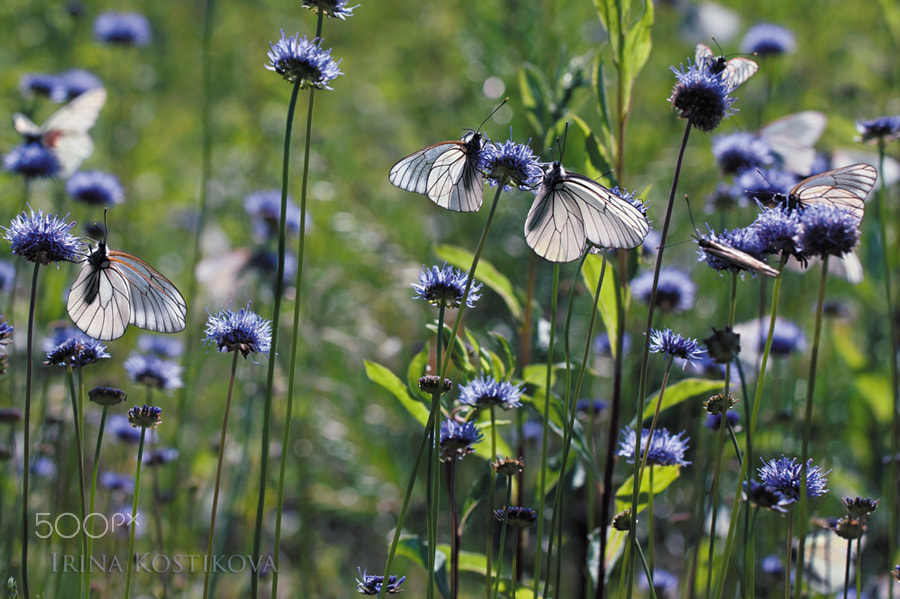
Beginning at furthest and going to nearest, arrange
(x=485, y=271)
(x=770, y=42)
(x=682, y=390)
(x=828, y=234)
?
(x=770, y=42) → (x=485, y=271) → (x=682, y=390) → (x=828, y=234)

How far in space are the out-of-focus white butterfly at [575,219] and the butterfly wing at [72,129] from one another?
1.35 m

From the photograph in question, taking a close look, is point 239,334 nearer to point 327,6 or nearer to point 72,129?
point 327,6

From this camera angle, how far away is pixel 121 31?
9.63ft

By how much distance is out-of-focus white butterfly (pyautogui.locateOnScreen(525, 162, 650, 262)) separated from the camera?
105 centimetres

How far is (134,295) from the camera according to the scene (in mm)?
1199

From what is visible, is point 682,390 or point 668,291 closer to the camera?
point 682,390

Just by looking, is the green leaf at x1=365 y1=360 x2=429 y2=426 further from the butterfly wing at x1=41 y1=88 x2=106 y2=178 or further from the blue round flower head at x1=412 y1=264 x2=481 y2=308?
the butterfly wing at x1=41 y1=88 x2=106 y2=178

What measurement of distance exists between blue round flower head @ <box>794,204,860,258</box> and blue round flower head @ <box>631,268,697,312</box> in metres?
0.92

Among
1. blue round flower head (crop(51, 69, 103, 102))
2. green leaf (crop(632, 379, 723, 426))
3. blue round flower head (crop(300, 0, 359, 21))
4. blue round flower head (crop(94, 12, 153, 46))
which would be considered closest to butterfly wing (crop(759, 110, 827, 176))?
green leaf (crop(632, 379, 723, 426))

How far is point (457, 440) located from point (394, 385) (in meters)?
0.20

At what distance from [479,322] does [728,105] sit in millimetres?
1929

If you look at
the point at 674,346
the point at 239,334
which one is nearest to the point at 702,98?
the point at 674,346

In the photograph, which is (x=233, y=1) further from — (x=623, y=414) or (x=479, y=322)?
(x=623, y=414)

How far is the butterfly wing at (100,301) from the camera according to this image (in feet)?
3.66
